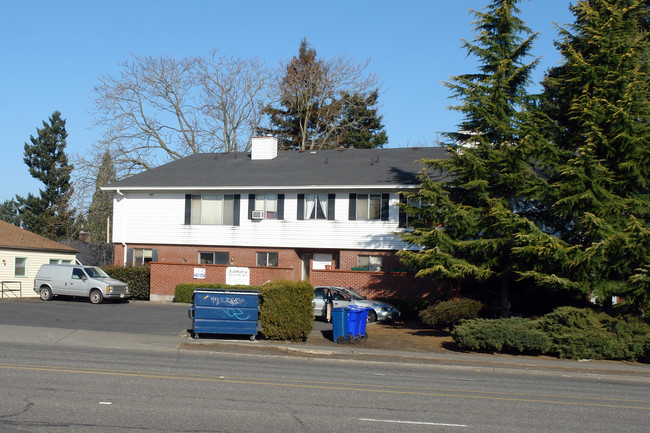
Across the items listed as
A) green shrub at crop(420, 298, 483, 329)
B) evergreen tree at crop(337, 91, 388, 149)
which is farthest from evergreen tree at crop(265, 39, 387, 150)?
green shrub at crop(420, 298, 483, 329)

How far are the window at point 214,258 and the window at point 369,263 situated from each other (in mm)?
7094

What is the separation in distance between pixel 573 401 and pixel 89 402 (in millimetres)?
8227

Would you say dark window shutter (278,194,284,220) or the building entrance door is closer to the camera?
dark window shutter (278,194,284,220)

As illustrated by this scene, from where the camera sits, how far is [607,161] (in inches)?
801

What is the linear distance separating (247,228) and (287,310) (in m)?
14.3

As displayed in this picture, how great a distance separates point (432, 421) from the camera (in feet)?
Answer: 28.8

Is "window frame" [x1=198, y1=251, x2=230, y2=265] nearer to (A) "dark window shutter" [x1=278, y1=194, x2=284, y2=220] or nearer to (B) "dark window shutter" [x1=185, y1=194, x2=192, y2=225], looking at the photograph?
(B) "dark window shutter" [x1=185, y1=194, x2=192, y2=225]

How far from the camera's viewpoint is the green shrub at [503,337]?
17.7 metres

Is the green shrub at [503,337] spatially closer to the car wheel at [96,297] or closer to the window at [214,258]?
the window at [214,258]

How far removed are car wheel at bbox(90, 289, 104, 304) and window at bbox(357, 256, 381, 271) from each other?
40.6 feet

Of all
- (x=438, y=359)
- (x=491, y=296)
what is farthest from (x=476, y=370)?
(x=491, y=296)

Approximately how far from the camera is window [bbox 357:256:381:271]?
100 ft

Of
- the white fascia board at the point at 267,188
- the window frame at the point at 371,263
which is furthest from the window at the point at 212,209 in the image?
the window frame at the point at 371,263

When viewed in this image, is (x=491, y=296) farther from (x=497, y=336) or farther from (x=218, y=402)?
(x=218, y=402)
